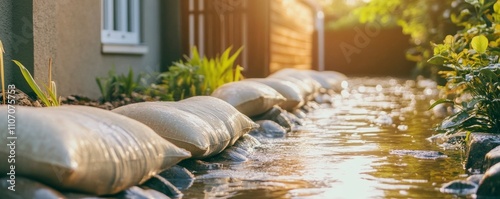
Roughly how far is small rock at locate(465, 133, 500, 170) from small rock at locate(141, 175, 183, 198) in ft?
5.93

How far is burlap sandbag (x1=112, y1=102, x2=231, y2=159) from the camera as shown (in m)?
5.06

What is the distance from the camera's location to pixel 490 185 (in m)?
3.99

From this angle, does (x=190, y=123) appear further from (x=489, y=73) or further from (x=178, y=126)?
(x=489, y=73)

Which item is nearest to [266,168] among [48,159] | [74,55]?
[48,159]

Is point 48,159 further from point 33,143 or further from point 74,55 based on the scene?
point 74,55

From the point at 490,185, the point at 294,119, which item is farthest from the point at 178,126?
the point at 294,119

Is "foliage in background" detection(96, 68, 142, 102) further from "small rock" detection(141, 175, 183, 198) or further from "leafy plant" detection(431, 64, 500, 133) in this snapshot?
"small rock" detection(141, 175, 183, 198)

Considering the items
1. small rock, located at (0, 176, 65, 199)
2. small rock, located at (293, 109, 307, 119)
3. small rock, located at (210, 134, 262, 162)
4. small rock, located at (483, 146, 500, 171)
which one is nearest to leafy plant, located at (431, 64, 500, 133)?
small rock, located at (483, 146, 500, 171)

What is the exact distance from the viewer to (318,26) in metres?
29.9

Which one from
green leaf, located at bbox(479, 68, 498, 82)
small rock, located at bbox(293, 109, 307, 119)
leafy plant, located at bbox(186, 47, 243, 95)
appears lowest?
small rock, located at bbox(293, 109, 307, 119)

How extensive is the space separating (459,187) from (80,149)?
71.6 inches

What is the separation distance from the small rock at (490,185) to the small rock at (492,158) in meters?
0.54

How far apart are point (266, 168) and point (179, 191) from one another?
975 millimetres

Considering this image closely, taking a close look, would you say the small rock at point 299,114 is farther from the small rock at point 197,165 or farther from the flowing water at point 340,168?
the small rock at point 197,165
